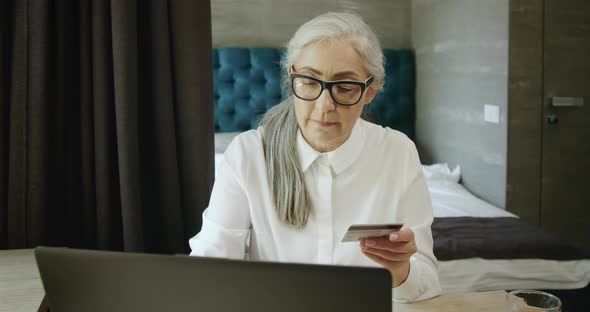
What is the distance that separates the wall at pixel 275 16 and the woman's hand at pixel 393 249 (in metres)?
3.40

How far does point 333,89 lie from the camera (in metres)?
1.33

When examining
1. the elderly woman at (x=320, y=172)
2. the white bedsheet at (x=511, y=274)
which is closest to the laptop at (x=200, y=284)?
the elderly woman at (x=320, y=172)

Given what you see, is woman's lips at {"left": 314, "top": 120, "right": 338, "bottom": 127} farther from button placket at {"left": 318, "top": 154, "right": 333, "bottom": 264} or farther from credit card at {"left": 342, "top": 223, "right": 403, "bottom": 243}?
credit card at {"left": 342, "top": 223, "right": 403, "bottom": 243}

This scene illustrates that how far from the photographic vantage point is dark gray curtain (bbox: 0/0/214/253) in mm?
1634

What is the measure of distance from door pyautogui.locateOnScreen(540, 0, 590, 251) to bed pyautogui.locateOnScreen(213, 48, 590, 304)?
1.40ft

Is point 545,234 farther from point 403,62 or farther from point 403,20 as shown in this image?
point 403,20

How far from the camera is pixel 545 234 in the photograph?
9.09ft

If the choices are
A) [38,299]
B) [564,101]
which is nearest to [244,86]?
[564,101]

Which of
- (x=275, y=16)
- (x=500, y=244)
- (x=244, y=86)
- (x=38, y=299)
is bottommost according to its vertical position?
(x=500, y=244)

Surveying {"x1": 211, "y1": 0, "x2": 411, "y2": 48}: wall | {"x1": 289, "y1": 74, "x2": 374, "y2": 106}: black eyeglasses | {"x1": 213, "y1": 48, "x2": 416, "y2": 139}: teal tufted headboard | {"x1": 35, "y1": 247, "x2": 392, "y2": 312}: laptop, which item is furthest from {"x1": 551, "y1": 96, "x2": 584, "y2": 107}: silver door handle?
{"x1": 35, "y1": 247, "x2": 392, "y2": 312}: laptop

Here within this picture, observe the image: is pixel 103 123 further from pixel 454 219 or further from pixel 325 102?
pixel 454 219

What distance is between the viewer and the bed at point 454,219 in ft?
8.46

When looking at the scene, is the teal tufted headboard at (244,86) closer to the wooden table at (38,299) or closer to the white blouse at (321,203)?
the white blouse at (321,203)

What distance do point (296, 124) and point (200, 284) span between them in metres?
0.85
